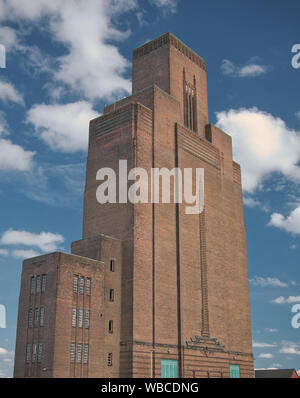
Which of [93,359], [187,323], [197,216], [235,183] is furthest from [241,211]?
[93,359]

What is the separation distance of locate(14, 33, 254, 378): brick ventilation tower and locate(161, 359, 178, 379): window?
104mm

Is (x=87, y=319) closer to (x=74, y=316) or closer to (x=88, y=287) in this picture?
(x=74, y=316)

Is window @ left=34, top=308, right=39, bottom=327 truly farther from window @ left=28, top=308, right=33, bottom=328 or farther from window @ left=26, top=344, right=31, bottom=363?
window @ left=26, top=344, right=31, bottom=363

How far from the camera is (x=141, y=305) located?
5059cm

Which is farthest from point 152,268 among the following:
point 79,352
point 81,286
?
point 79,352

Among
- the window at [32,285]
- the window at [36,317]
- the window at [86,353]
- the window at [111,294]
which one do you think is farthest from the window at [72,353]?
the window at [111,294]

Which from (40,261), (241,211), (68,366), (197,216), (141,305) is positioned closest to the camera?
(68,366)

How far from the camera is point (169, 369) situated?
52.0 metres

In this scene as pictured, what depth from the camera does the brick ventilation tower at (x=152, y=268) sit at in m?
45.9

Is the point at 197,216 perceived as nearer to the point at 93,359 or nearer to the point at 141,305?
the point at 141,305

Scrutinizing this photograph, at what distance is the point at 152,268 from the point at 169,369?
10804 mm

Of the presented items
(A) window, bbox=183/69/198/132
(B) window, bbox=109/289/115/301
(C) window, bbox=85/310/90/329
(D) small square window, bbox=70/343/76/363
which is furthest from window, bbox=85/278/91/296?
(A) window, bbox=183/69/198/132

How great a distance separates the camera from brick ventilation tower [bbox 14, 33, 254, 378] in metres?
45.9

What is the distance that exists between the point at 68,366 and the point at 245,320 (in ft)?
106
